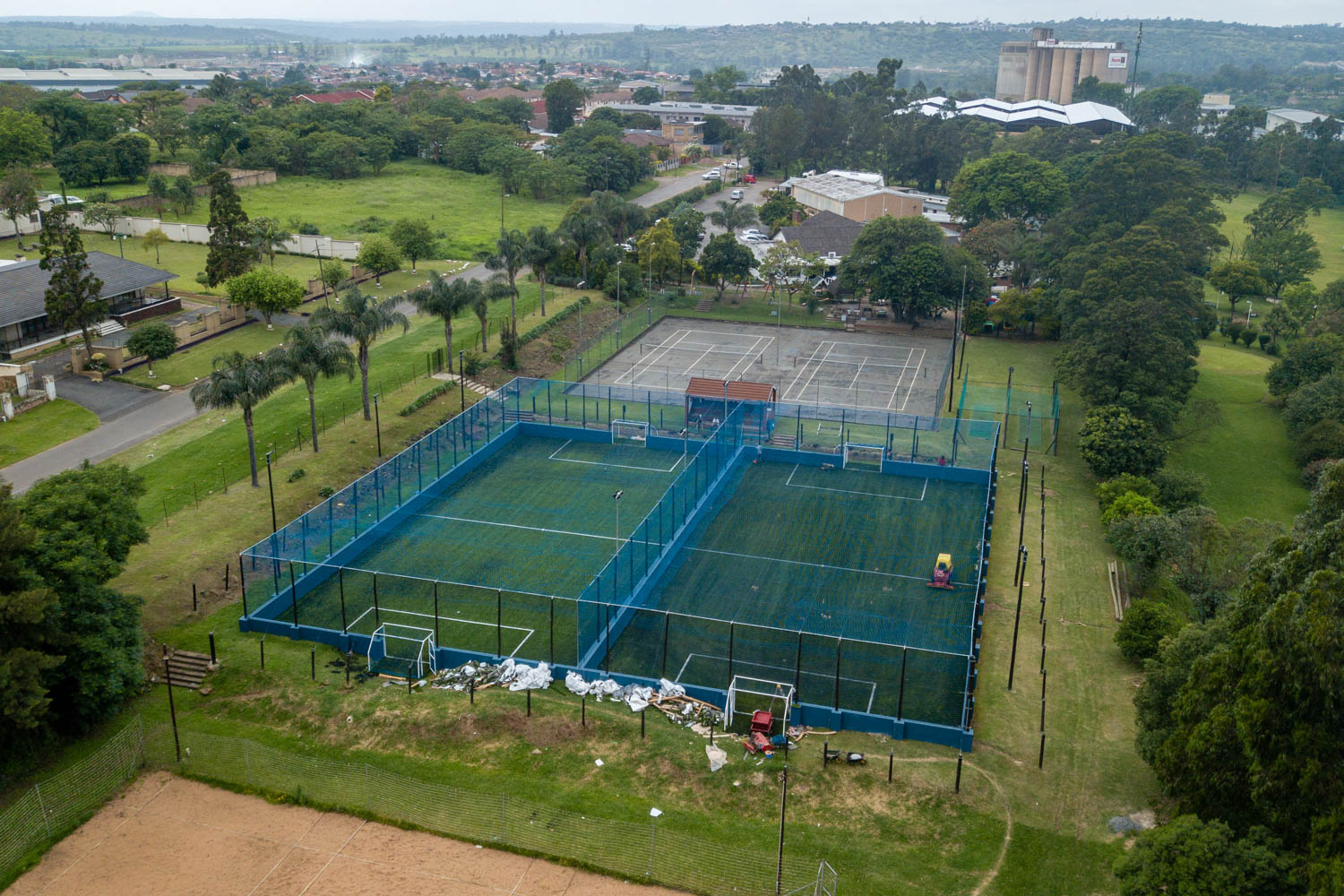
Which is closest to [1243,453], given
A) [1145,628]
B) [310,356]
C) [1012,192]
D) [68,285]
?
[1145,628]

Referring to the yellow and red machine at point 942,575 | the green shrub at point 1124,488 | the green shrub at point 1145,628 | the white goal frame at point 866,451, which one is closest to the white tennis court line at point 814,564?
the yellow and red machine at point 942,575

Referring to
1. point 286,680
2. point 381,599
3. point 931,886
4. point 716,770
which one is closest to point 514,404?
point 381,599

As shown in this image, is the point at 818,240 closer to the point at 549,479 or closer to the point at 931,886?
the point at 549,479

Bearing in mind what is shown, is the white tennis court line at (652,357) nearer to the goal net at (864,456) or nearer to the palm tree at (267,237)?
the goal net at (864,456)

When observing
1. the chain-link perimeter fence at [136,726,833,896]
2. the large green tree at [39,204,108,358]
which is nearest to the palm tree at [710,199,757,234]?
the large green tree at [39,204,108,358]

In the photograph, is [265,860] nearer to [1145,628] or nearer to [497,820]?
[497,820]

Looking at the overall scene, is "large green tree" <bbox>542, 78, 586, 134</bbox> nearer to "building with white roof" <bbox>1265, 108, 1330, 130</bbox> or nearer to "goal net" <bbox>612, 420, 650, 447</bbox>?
"goal net" <bbox>612, 420, 650, 447</bbox>
